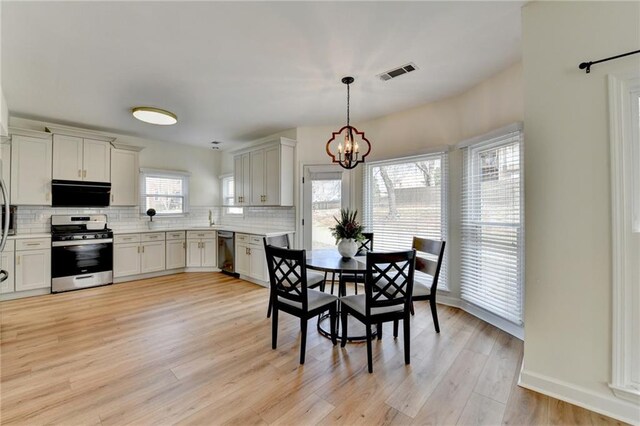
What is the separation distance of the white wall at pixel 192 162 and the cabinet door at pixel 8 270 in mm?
2362

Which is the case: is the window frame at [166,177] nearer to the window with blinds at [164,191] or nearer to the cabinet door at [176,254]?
the window with blinds at [164,191]

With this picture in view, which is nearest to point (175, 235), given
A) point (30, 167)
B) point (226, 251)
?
point (226, 251)

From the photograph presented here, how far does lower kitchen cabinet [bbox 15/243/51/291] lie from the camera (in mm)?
3850

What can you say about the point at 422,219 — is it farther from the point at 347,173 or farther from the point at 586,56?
the point at 586,56

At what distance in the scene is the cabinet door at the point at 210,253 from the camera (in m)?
5.49

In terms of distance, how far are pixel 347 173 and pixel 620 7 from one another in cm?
324

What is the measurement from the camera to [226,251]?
5254 millimetres

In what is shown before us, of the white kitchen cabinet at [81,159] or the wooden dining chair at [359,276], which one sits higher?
the white kitchen cabinet at [81,159]

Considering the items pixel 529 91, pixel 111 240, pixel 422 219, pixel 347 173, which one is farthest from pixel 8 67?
pixel 422 219

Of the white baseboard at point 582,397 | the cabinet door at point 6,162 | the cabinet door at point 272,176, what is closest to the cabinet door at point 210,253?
the cabinet door at point 272,176

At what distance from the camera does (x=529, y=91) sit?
1.94 metres

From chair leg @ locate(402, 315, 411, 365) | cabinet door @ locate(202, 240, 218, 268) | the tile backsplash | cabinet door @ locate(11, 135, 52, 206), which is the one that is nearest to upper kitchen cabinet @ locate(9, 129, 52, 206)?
cabinet door @ locate(11, 135, 52, 206)

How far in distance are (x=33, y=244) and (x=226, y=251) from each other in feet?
8.84

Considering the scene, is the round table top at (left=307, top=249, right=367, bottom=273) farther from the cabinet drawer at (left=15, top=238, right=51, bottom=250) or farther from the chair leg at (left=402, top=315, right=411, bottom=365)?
the cabinet drawer at (left=15, top=238, right=51, bottom=250)
